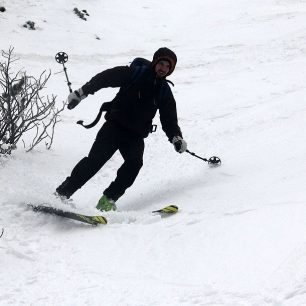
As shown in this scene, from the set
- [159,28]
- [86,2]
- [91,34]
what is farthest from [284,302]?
[86,2]

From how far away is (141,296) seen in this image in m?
2.78

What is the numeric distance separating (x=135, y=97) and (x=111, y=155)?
2.03ft

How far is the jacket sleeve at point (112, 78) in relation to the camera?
182 inches

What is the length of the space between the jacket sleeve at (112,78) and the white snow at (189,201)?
1189 millimetres

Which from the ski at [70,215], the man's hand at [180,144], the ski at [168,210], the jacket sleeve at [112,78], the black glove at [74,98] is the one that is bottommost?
the ski at [168,210]

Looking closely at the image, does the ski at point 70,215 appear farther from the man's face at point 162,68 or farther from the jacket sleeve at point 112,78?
the man's face at point 162,68

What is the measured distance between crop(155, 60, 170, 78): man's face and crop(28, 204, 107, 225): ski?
1486mm

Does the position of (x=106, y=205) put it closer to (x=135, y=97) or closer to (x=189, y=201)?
(x=189, y=201)

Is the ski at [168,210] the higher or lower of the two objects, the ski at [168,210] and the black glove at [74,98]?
the lower

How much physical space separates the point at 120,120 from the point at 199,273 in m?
2.04

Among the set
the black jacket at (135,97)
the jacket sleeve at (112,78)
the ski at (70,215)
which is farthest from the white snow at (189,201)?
the jacket sleeve at (112,78)

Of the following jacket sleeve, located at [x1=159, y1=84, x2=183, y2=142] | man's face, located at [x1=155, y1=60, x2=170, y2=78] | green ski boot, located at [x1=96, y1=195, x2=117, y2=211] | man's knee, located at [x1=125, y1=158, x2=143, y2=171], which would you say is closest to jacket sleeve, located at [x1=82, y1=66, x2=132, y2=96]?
man's face, located at [x1=155, y1=60, x2=170, y2=78]

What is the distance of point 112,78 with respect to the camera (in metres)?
4.66

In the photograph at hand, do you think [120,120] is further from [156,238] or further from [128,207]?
[156,238]
